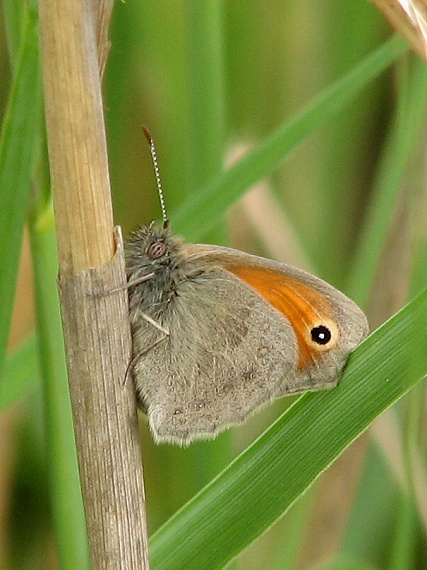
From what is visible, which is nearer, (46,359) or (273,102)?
(46,359)

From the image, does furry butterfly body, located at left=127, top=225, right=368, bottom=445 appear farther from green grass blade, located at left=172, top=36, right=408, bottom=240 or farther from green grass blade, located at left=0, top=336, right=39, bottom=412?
green grass blade, located at left=0, top=336, right=39, bottom=412

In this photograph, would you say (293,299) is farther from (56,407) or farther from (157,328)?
(56,407)

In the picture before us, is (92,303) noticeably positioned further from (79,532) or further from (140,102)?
(140,102)

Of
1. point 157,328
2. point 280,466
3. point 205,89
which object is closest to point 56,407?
point 157,328

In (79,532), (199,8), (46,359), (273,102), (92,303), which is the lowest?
(79,532)

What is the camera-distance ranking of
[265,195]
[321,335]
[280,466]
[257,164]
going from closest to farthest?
[280,466] → [321,335] → [257,164] → [265,195]

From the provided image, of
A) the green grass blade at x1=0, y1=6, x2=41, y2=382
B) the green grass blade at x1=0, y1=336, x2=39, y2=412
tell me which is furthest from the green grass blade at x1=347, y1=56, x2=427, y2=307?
the green grass blade at x1=0, y1=336, x2=39, y2=412

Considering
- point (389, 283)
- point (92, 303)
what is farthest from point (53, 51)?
point (389, 283)
